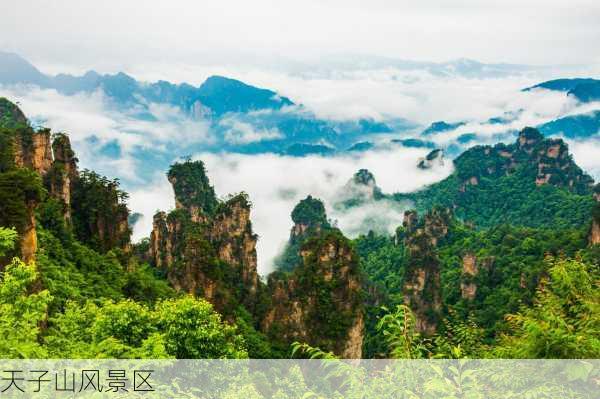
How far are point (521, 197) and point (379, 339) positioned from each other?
74.1 meters

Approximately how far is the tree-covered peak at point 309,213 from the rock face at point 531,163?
157ft

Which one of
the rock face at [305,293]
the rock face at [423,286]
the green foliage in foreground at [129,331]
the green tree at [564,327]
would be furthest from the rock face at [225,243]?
the green tree at [564,327]

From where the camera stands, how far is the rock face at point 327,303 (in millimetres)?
43812

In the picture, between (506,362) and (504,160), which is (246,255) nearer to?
(506,362)

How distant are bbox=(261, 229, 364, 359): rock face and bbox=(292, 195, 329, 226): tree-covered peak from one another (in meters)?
60.2

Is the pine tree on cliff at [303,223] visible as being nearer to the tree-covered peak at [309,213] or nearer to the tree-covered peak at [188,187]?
the tree-covered peak at [309,213]

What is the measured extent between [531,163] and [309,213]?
54585 mm

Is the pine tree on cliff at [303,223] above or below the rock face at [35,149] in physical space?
below

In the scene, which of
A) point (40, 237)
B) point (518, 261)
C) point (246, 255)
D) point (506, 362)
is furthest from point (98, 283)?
point (518, 261)

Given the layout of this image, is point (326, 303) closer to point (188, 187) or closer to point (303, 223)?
point (188, 187)

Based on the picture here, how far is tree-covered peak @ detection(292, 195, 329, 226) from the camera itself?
350 ft

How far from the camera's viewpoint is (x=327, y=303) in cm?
4444

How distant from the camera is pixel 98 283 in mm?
35250

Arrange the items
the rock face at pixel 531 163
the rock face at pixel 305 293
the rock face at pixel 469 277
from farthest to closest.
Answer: the rock face at pixel 531 163 < the rock face at pixel 469 277 < the rock face at pixel 305 293
